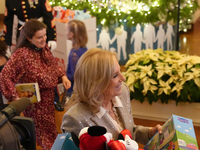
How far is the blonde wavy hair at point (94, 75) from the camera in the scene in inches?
44.8

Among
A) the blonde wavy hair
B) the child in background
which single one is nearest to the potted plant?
the child in background

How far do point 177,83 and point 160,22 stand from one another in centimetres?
219

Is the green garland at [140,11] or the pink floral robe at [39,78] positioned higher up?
the green garland at [140,11]

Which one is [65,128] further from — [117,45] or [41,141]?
[117,45]

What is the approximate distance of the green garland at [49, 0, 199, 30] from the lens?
4.10 m

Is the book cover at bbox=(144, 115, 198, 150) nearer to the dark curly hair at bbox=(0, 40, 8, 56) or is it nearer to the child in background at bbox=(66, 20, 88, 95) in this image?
the dark curly hair at bbox=(0, 40, 8, 56)

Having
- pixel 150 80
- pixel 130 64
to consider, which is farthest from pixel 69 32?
pixel 150 80

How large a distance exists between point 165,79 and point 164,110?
424 mm

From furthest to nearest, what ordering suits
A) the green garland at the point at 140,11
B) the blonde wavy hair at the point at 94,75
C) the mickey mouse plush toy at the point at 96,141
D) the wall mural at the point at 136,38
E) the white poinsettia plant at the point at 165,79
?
1. the wall mural at the point at 136,38
2. the green garland at the point at 140,11
3. the white poinsettia plant at the point at 165,79
4. the blonde wavy hair at the point at 94,75
5. the mickey mouse plush toy at the point at 96,141

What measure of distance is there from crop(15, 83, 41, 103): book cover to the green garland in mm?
2964

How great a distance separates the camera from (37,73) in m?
2.03

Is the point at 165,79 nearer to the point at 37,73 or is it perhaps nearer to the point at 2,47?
the point at 37,73

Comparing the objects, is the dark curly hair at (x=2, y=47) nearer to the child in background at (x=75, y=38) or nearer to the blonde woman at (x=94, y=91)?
the child in background at (x=75, y=38)

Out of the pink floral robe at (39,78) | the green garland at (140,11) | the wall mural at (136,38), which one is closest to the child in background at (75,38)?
the pink floral robe at (39,78)
